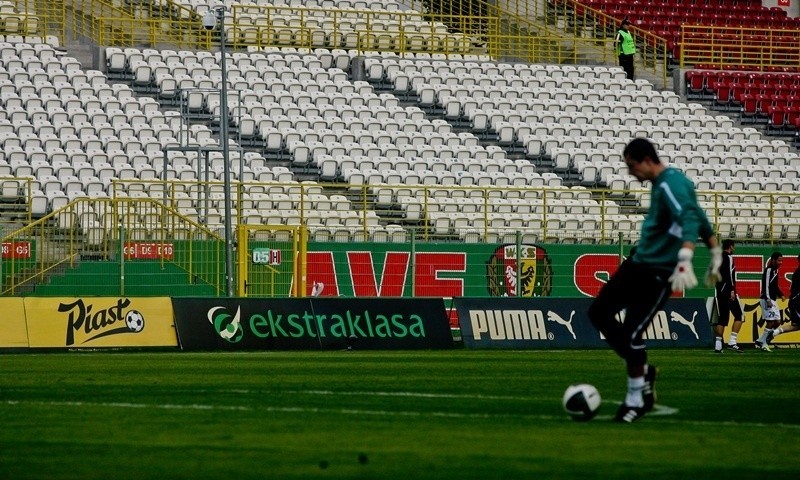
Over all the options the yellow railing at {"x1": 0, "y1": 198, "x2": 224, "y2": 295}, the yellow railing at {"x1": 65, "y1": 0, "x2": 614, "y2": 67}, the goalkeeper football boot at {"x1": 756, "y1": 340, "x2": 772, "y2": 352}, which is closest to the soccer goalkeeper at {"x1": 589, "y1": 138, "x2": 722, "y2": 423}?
the goalkeeper football boot at {"x1": 756, "y1": 340, "x2": 772, "y2": 352}

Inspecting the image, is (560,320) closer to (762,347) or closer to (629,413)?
(762,347)

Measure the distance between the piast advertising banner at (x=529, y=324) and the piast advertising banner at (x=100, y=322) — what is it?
4919 millimetres

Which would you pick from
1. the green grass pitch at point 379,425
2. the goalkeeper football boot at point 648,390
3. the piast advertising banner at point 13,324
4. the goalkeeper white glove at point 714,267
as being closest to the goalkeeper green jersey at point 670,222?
the goalkeeper white glove at point 714,267

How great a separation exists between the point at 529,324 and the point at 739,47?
79.8 feet

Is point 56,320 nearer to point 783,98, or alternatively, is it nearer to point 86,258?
point 86,258

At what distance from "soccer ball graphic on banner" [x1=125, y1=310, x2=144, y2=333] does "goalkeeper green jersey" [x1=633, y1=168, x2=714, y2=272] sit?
13.2 m

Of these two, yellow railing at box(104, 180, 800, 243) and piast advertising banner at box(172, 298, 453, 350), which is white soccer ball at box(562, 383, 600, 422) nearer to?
piast advertising banner at box(172, 298, 453, 350)

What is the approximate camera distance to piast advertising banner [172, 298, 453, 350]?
2280 cm

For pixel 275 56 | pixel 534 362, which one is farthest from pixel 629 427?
pixel 275 56

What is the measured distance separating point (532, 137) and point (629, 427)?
85.7 ft

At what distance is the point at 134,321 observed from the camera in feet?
73.8

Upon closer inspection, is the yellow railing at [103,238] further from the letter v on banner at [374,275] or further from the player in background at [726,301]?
the player in background at [726,301]

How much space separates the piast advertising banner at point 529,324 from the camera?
24047 mm

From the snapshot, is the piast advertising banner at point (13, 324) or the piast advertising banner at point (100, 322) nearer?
the piast advertising banner at point (13, 324)
